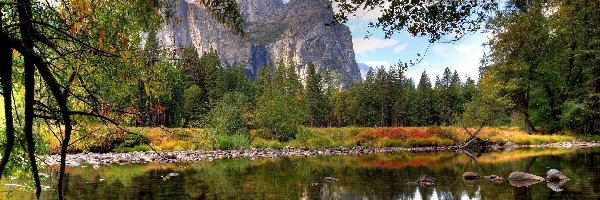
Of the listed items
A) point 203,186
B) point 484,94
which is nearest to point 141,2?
point 203,186

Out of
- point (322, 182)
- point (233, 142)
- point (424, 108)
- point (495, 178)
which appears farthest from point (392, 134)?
point (424, 108)

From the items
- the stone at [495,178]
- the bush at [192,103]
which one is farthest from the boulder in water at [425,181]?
the bush at [192,103]

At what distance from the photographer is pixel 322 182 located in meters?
20.0

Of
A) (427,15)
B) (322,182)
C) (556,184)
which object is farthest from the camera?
(322,182)

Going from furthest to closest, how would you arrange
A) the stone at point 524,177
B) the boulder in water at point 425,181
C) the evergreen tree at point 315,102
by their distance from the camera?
the evergreen tree at point 315,102 → the stone at point 524,177 → the boulder in water at point 425,181

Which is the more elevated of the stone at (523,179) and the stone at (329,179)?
the stone at (523,179)

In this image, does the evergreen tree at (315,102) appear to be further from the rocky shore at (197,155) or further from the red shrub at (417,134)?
the rocky shore at (197,155)

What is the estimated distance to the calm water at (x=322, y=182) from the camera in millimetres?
16344

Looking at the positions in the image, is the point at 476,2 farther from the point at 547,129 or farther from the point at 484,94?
the point at 547,129

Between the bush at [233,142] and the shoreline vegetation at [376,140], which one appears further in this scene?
the shoreline vegetation at [376,140]

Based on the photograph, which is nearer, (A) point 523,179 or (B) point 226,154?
(A) point 523,179

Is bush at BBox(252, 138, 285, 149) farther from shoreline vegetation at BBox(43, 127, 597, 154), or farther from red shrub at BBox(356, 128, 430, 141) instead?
red shrub at BBox(356, 128, 430, 141)

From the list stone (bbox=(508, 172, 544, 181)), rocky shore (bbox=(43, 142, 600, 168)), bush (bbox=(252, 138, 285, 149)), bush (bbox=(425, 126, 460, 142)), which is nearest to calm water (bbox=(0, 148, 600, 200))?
stone (bbox=(508, 172, 544, 181))

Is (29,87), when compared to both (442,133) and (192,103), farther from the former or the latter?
(192,103)
